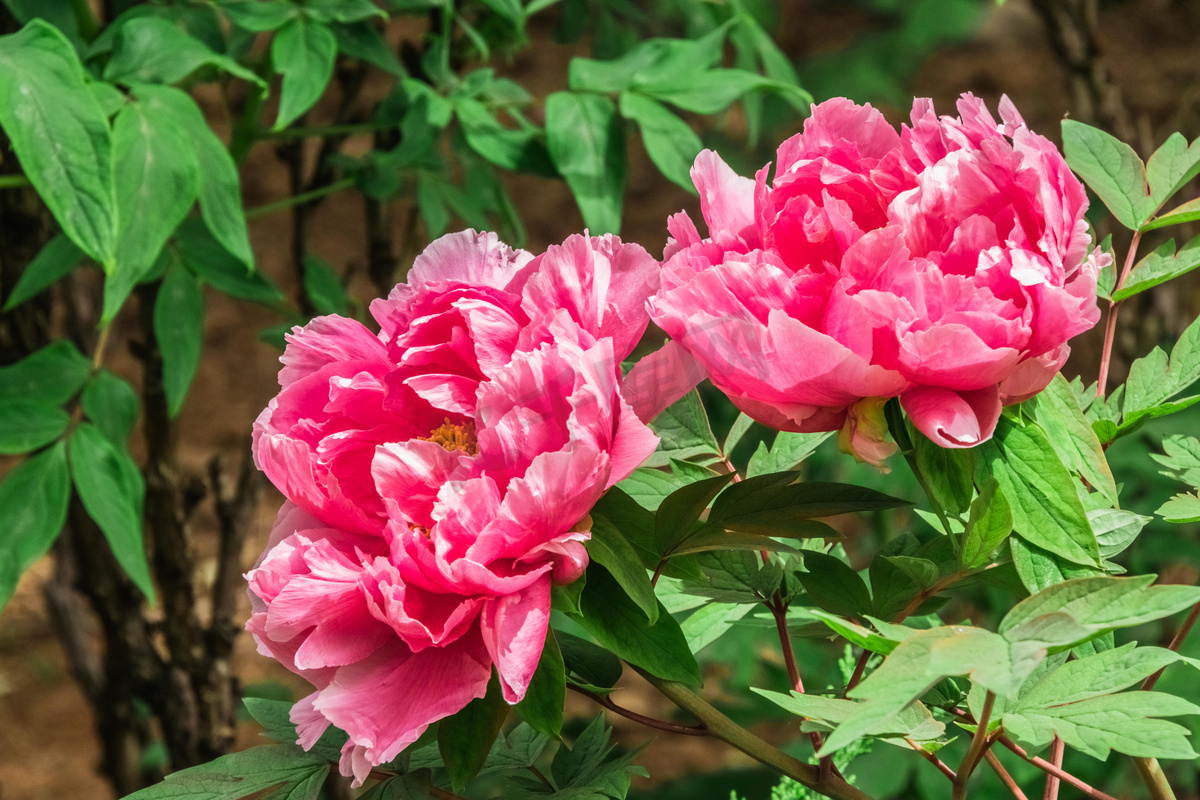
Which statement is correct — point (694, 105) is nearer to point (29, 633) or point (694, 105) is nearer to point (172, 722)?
point (172, 722)

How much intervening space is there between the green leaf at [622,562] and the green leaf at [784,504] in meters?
0.03

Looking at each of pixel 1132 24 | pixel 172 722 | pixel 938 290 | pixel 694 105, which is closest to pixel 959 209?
pixel 938 290

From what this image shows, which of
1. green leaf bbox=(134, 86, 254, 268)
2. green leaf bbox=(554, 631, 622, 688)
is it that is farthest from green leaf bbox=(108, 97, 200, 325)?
green leaf bbox=(554, 631, 622, 688)

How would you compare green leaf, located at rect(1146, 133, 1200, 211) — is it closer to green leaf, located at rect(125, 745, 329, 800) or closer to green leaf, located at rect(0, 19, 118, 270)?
green leaf, located at rect(125, 745, 329, 800)

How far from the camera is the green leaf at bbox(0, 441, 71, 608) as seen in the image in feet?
2.19

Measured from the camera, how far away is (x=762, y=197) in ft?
1.07

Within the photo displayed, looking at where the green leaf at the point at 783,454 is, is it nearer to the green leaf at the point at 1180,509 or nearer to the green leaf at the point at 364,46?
the green leaf at the point at 1180,509

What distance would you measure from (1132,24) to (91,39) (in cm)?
321

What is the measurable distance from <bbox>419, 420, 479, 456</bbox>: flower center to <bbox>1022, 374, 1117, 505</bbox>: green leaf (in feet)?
0.53

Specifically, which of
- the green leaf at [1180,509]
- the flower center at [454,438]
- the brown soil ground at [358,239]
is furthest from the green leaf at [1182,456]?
the brown soil ground at [358,239]

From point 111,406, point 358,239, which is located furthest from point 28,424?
point 358,239

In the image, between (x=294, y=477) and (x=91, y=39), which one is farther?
(x=91, y=39)

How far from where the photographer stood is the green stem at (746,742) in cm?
32

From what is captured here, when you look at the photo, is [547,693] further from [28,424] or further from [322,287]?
[322,287]
